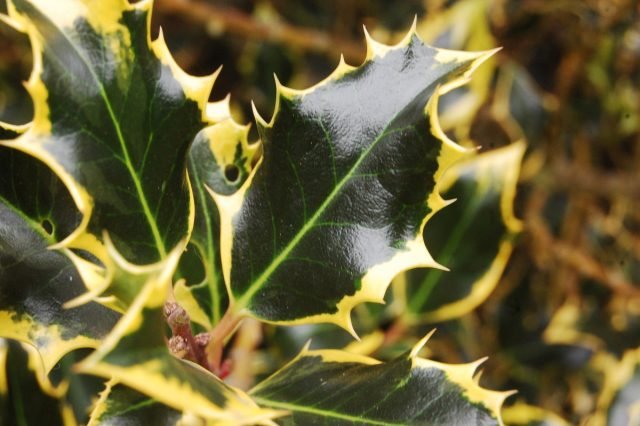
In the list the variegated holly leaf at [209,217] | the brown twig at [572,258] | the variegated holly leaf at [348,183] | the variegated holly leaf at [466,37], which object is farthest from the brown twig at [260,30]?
the variegated holly leaf at [348,183]

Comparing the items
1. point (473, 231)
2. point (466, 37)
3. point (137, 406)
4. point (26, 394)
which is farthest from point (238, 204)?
point (466, 37)

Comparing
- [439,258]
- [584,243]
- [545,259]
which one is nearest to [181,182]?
[439,258]

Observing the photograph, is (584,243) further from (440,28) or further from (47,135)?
(47,135)

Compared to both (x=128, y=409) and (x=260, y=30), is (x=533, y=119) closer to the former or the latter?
(x=260, y=30)

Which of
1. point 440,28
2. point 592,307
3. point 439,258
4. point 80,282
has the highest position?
point 440,28

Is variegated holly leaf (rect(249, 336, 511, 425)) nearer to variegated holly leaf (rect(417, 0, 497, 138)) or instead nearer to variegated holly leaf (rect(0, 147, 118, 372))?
variegated holly leaf (rect(0, 147, 118, 372))

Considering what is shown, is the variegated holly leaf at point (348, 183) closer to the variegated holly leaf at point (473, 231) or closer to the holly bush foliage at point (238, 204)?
the holly bush foliage at point (238, 204)
